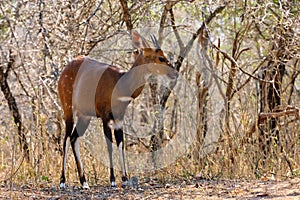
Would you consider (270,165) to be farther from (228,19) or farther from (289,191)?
(228,19)

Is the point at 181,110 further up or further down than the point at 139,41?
further down

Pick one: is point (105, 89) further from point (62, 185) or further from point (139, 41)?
point (62, 185)

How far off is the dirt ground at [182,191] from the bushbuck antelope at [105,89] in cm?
29

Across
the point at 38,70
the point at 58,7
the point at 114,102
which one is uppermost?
the point at 58,7

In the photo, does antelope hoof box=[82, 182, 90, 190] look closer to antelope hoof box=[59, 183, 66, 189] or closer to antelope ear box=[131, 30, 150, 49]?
antelope hoof box=[59, 183, 66, 189]

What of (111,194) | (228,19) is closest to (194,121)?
(111,194)

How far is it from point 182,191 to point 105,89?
1450mm

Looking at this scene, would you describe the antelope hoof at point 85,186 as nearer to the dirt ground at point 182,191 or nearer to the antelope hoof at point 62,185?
the dirt ground at point 182,191

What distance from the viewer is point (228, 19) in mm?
10094

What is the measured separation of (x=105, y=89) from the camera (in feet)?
20.9

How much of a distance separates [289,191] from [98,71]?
2.47 metres

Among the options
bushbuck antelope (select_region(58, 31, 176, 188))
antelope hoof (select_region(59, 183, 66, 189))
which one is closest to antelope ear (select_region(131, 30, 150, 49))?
bushbuck antelope (select_region(58, 31, 176, 188))

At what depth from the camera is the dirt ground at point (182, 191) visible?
5461mm

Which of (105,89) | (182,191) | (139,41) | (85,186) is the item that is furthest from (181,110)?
(182,191)
